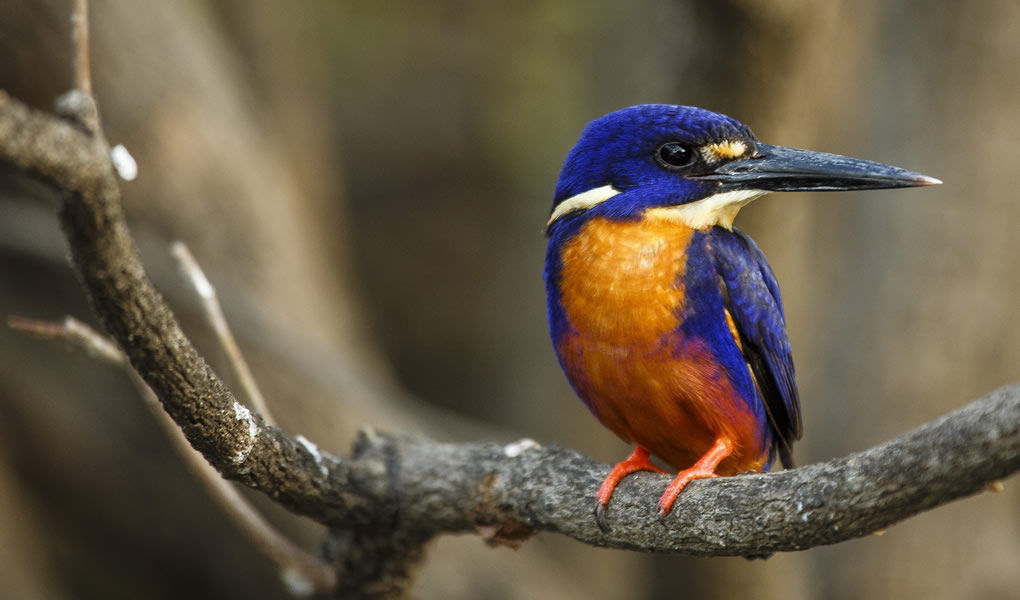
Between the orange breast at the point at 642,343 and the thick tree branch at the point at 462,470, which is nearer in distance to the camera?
the thick tree branch at the point at 462,470

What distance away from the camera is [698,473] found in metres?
2.74

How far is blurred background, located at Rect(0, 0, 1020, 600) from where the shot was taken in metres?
4.69

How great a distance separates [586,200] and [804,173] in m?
0.65

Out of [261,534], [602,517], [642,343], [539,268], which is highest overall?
[539,268]

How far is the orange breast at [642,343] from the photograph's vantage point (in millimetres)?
2939

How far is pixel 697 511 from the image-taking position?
2514mm

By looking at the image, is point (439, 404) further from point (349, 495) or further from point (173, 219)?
point (349, 495)

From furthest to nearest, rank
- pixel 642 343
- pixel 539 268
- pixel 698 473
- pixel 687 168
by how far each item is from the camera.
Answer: pixel 539 268, pixel 687 168, pixel 642 343, pixel 698 473

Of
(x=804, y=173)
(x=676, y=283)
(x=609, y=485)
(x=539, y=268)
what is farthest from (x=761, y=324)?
(x=539, y=268)

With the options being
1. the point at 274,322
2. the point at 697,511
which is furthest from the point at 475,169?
the point at 697,511

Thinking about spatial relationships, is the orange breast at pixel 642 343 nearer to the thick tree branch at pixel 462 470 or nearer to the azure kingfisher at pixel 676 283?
the azure kingfisher at pixel 676 283

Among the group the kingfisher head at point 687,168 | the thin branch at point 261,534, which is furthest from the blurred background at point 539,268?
the thin branch at point 261,534

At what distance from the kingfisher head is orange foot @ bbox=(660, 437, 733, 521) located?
0.66 meters

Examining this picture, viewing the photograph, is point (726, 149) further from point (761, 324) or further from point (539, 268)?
point (539, 268)
